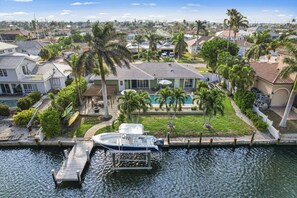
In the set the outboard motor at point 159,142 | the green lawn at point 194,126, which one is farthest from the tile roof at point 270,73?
the outboard motor at point 159,142

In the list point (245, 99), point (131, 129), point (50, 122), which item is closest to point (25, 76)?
point (50, 122)

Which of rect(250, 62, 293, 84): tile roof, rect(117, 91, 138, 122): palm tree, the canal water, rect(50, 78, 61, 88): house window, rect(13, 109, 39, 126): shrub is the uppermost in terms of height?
rect(250, 62, 293, 84): tile roof

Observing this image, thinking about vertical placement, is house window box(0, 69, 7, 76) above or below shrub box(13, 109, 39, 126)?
above

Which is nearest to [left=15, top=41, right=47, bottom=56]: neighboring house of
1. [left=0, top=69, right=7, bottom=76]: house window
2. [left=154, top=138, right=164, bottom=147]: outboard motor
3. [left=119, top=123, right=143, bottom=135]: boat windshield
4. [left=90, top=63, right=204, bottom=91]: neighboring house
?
[left=0, top=69, right=7, bottom=76]: house window

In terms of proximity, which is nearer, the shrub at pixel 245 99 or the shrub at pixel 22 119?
the shrub at pixel 22 119

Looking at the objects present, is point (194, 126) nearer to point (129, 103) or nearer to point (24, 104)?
point (129, 103)

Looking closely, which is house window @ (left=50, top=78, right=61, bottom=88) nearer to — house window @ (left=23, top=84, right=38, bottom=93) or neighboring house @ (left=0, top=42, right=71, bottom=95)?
neighboring house @ (left=0, top=42, right=71, bottom=95)

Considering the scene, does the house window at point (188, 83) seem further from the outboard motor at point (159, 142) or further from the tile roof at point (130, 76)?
the outboard motor at point (159, 142)

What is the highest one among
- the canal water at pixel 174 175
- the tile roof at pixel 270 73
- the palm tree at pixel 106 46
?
the palm tree at pixel 106 46
